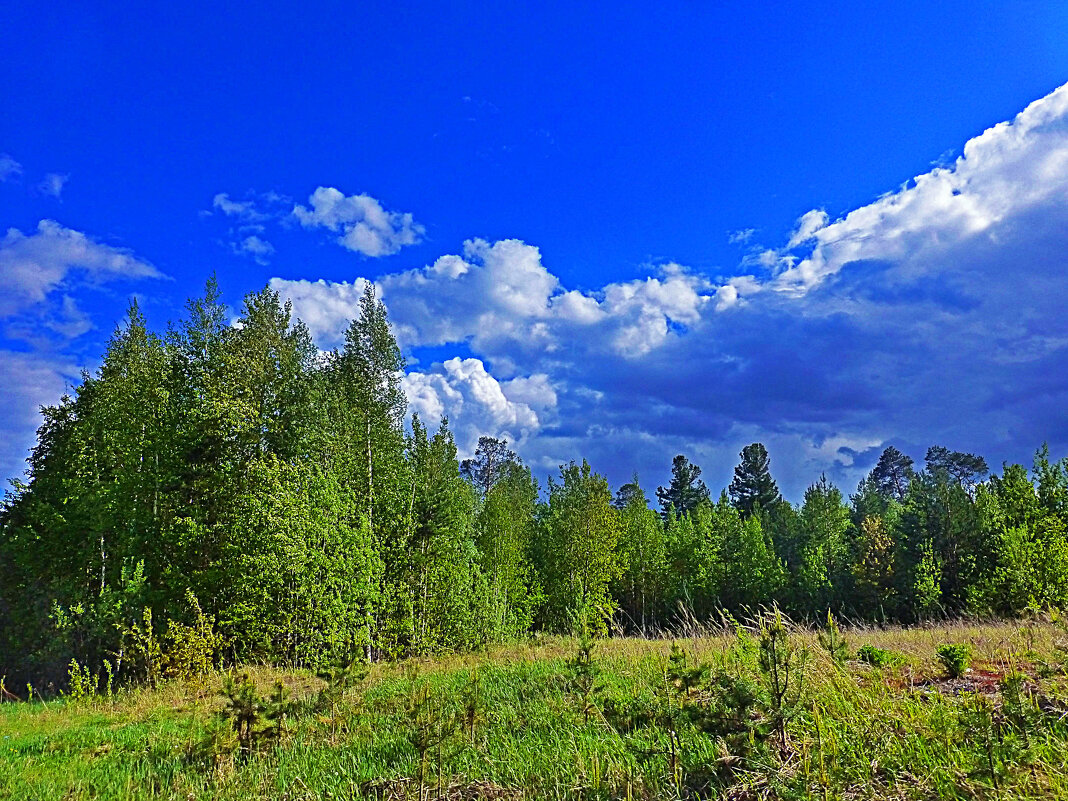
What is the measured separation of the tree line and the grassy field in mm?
5832

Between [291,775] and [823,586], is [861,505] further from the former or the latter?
[291,775]

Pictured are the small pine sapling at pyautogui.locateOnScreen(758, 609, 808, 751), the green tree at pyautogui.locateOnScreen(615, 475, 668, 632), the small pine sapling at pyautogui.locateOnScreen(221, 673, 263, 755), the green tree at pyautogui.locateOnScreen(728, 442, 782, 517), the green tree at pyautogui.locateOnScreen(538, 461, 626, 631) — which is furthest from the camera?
the green tree at pyautogui.locateOnScreen(728, 442, 782, 517)

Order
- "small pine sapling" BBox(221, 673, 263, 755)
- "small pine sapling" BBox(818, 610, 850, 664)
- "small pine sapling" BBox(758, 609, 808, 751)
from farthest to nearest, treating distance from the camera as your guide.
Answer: "small pine sapling" BBox(221, 673, 263, 755), "small pine sapling" BBox(818, 610, 850, 664), "small pine sapling" BBox(758, 609, 808, 751)

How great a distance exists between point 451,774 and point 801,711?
3.29 metres

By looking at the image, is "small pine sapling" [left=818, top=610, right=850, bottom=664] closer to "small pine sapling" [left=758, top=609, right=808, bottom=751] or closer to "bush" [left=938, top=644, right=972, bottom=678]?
"bush" [left=938, top=644, right=972, bottom=678]

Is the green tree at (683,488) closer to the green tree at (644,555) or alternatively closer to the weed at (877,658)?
the green tree at (644,555)

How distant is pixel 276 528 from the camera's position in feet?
57.2

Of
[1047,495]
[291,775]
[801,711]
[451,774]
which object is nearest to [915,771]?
[801,711]

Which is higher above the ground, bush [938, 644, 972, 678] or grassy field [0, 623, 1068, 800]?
bush [938, 644, 972, 678]

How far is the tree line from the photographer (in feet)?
59.1

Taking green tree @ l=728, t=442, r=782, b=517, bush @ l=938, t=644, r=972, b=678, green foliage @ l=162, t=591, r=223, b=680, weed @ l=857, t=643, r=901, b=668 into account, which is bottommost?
green foliage @ l=162, t=591, r=223, b=680

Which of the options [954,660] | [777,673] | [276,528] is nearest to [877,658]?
[954,660]

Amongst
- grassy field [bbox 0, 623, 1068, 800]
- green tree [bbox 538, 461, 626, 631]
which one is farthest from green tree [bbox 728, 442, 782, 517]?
grassy field [bbox 0, 623, 1068, 800]

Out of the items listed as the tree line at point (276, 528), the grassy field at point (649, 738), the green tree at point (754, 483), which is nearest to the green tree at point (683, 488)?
the green tree at point (754, 483)
